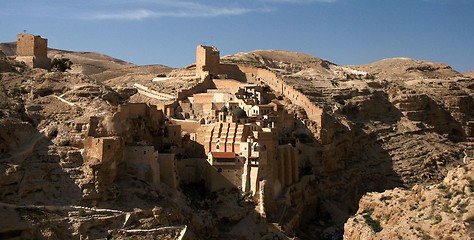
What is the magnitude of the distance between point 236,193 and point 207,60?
20677 millimetres

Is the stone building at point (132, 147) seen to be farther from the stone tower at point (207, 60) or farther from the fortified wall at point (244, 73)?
the stone tower at point (207, 60)

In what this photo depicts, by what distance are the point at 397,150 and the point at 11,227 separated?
127 feet

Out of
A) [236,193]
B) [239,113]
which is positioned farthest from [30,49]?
[236,193]

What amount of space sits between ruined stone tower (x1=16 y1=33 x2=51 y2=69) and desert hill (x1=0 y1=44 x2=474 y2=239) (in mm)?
1687

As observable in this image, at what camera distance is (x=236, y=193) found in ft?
135

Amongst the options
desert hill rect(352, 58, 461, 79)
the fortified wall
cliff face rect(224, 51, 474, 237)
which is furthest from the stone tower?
desert hill rect(352, 58, 461, 79)

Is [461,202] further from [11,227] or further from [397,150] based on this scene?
[397,150]

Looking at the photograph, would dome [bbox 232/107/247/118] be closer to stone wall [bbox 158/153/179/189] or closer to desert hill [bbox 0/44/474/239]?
desert hill [bbox 0/44/474/239]

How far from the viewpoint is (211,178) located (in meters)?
41.4

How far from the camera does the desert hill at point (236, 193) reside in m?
31.0

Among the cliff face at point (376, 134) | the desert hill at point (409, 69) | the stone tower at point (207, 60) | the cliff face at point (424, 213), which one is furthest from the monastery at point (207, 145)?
the desert hill at point (409, 69)

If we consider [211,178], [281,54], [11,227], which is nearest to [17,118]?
[11,227]

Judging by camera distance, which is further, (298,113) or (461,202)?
(298,113)

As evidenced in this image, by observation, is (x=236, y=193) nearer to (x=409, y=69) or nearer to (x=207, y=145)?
(x=207, y=145)
